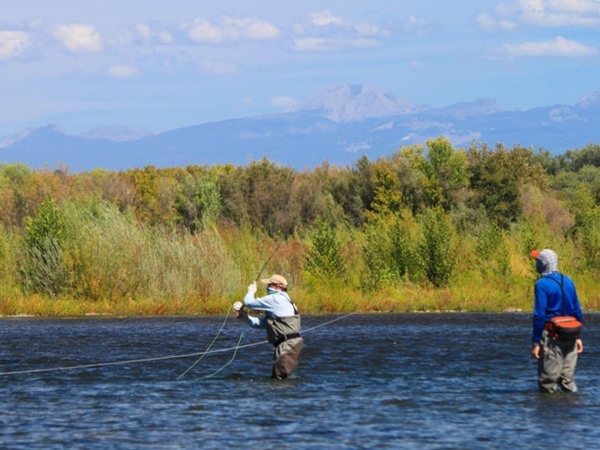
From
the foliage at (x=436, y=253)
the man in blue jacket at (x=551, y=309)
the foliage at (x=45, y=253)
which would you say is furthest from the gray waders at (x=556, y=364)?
the foliage at (x=45, y=253)

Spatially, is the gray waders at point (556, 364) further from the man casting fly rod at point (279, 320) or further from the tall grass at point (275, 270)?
the tall grass at point (275, 270)

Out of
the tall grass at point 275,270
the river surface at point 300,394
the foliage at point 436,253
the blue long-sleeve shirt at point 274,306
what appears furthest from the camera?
the foliage at point 436,253

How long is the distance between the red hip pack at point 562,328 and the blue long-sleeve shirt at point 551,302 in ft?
0.28

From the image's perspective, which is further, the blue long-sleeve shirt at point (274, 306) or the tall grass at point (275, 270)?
the tall grass at point (275, 270)

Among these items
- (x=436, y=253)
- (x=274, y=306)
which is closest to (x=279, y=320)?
(x=274, y=306)

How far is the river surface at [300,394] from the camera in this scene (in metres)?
14.9

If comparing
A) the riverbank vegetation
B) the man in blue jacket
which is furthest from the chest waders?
the riverbank vegetation

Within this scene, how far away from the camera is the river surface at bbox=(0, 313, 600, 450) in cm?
1490

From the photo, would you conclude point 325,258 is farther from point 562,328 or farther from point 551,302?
point 562,328

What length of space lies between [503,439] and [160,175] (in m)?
67.3

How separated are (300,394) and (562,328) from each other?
414cm

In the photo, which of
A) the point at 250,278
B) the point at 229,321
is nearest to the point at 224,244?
the point at 250,278

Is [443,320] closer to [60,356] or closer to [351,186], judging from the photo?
[60,356]

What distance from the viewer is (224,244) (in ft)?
119
